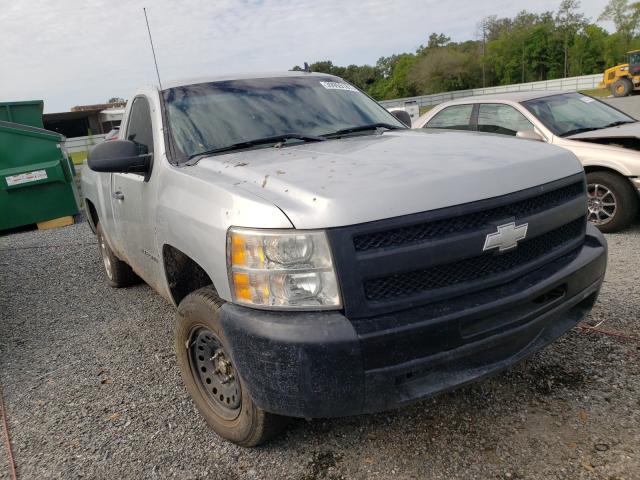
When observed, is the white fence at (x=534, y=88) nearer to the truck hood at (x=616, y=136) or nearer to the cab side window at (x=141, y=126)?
the truck hood at (x=616, y=136)

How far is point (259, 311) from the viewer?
2.03 metres

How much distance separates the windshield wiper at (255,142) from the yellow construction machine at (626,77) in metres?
32.9

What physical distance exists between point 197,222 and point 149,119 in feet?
4.52

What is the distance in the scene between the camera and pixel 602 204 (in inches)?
214

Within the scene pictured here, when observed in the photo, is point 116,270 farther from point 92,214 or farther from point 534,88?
point 534,88

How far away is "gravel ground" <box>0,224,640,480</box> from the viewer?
229 cm

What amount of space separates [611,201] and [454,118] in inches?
92.1

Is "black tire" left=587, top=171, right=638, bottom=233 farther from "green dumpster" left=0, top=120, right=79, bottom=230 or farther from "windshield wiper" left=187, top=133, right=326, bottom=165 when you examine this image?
"green dumpster" left=0, top=120, right=79, bottom=230

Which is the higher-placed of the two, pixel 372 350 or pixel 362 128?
pixel 362 128

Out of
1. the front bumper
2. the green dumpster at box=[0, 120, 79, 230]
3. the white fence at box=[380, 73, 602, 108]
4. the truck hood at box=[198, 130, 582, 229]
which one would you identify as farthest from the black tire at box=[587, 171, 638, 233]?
the white fence at box=[380, 73, 602, 108]

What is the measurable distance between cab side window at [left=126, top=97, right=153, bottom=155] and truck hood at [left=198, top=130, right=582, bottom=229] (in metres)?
0.81

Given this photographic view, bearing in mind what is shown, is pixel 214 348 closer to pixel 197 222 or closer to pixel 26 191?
pixel 197 222

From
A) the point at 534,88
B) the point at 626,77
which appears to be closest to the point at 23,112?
the point at 626,77

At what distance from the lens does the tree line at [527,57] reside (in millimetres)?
59344
